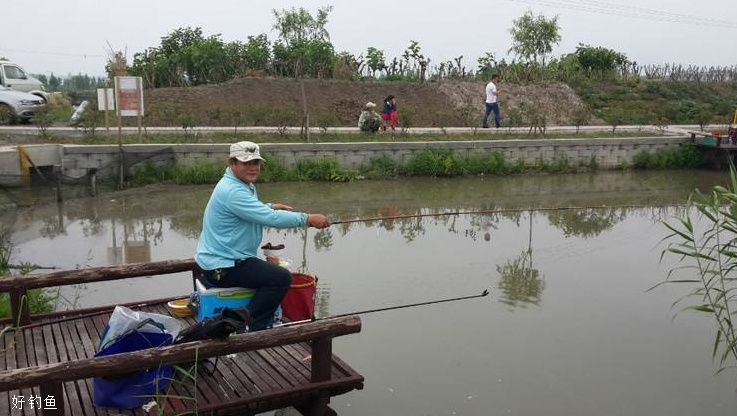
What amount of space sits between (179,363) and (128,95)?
1009 cm

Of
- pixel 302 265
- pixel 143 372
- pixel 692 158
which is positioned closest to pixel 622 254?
pixel 302 265

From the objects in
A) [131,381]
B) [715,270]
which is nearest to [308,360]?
[131,381]

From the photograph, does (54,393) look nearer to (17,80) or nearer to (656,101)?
(17,80)

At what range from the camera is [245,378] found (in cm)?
386

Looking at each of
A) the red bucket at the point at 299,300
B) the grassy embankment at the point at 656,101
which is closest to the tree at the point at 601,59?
the grassy embankment at the point at 656,101

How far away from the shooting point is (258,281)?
157 inches

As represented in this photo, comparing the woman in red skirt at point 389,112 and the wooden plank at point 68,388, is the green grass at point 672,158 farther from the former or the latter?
the wooden plank at point 68,388

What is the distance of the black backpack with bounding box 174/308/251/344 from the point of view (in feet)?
11.0

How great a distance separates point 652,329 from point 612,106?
19.0 m

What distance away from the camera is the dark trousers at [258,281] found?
157 inches

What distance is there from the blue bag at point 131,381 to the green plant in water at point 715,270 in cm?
322

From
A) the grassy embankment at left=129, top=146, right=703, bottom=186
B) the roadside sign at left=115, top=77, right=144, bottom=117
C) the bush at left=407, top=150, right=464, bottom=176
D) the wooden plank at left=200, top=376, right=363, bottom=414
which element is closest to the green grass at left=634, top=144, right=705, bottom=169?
the grassy embankment at left=129, top=146, right=703, bottom=186

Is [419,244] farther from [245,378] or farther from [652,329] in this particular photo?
[245,378]

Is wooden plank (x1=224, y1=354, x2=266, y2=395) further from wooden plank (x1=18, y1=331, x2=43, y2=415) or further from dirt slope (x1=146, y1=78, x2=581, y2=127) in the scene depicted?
dirt slope (x1=146, y1=78, x2=581, y2=127)
